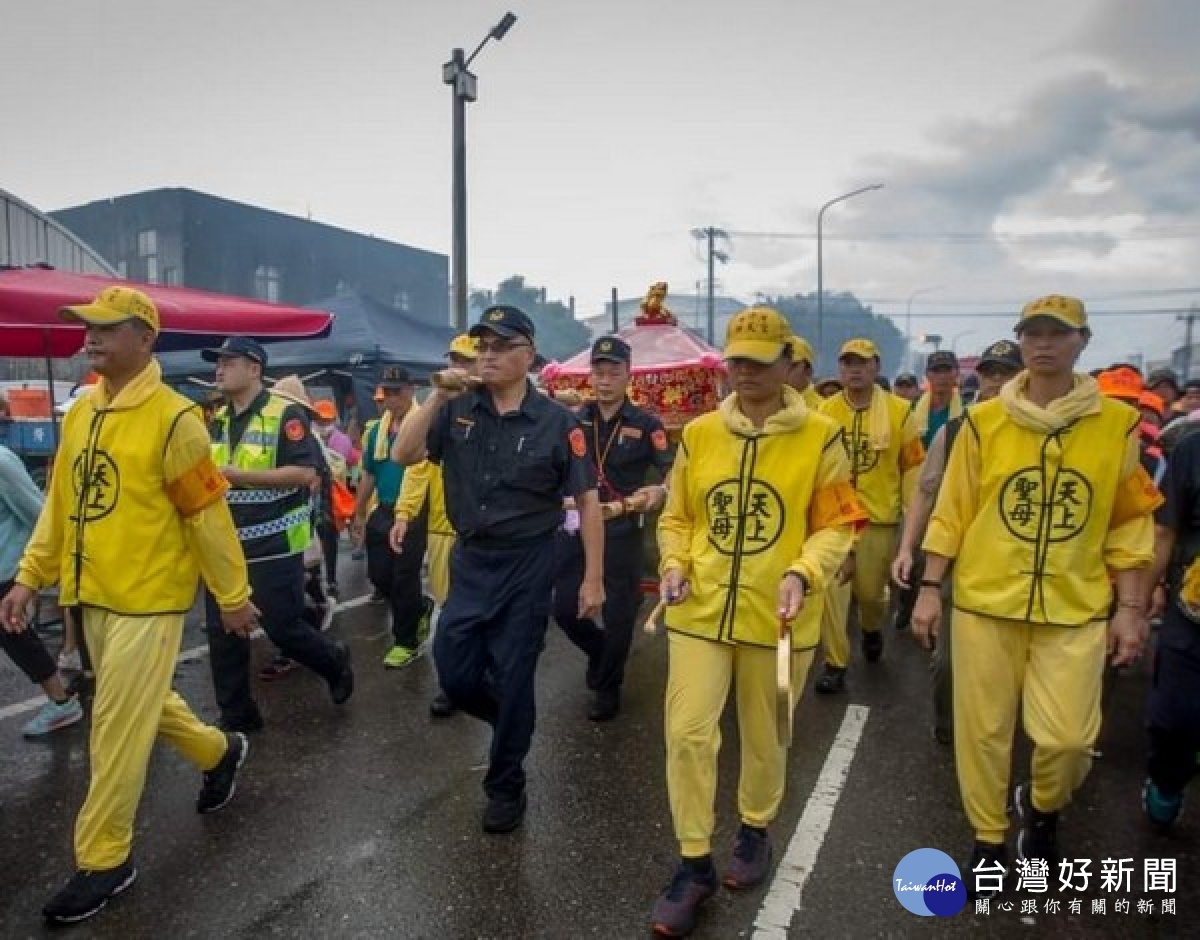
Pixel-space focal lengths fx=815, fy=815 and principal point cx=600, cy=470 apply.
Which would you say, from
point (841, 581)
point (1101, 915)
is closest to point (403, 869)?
point (841, 581)

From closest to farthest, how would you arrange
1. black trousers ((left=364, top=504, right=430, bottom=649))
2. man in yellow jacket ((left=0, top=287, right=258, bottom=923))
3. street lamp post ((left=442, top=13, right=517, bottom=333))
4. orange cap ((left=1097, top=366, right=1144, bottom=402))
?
man in yellow jacket ((left=0, top=287, right=258, bottom=923))
orange cap ((left=1097, top=366, right=1144, bottom=402))
black trousers ((left=364, top=504, right=430, bottom=649))
street lamp post ((left=442, top=13, right=517, bottom=333))

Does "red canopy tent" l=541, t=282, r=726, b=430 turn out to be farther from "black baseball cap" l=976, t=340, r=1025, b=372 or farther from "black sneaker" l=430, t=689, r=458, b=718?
"black sneaker" l=430, t=689, r=458, b=718

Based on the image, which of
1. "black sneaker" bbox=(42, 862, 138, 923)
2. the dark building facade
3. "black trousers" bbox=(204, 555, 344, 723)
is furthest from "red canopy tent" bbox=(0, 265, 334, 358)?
the dark building facade

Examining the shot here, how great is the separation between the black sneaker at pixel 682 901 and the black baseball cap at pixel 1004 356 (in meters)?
3.29

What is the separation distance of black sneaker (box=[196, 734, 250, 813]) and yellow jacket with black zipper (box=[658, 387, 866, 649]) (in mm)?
2057

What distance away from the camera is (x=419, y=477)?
16.9 feet

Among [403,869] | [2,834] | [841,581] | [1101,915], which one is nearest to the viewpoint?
[1101,915]

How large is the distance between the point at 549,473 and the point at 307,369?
32.5 ft

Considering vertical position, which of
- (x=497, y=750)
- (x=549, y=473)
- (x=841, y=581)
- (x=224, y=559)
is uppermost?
(x=549, y=473)

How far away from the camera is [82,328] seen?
5.64 m

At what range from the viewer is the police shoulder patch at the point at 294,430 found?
13.9 feet

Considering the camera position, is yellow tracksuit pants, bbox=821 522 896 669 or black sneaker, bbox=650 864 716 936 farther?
yellow tracksuit pants, bbox=821 522 896 669

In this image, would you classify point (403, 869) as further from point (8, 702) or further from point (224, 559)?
point (8, 702)

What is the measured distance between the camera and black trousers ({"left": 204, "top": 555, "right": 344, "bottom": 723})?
4.13 m
